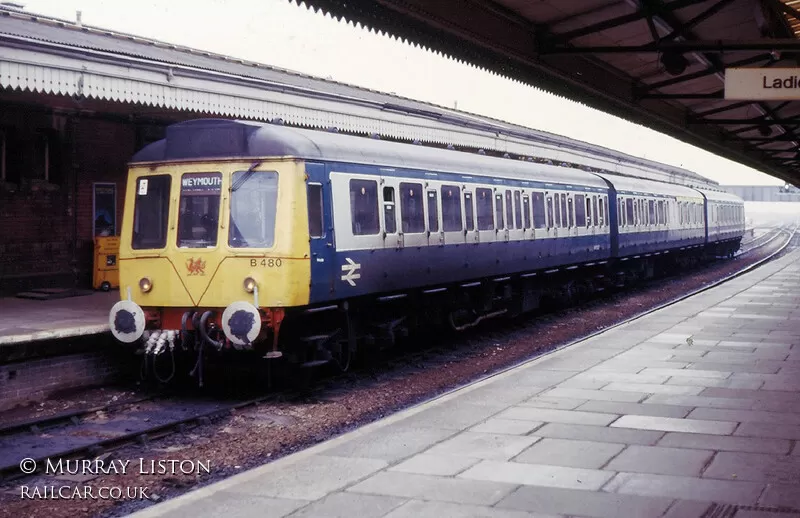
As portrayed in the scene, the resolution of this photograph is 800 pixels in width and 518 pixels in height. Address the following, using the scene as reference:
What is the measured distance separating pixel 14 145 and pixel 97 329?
5.44 metres

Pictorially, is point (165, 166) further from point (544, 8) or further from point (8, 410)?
point (544, 8)

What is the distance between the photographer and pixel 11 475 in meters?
7.47

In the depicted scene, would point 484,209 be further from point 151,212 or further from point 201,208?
point 151,212

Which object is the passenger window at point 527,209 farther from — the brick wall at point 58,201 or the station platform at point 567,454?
the brick wall at point 58,201

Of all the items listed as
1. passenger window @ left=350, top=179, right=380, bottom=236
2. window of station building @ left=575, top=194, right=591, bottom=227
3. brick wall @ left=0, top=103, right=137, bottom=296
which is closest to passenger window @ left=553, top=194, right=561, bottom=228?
window of station building @ left=575, top=194, right=591, bottom=227

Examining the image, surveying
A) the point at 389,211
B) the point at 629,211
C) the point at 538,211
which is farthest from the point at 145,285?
the point at 629,211

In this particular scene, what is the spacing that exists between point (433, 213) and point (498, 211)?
269 cm

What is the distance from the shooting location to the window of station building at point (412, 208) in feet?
41.4

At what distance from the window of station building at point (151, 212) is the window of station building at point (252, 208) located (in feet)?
3.19

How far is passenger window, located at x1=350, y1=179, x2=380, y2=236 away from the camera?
11375 mm

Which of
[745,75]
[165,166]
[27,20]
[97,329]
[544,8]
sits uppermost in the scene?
[27,20]

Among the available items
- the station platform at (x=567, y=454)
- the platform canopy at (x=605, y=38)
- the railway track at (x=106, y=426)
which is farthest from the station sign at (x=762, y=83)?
the railway track at (x=106, y=426)

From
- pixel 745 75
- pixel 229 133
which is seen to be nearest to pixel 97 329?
pixel 229 133

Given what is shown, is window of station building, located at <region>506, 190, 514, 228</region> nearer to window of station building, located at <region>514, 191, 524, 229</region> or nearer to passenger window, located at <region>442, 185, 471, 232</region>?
window of station building, located at <region>514, 191, 524, 229</region>
